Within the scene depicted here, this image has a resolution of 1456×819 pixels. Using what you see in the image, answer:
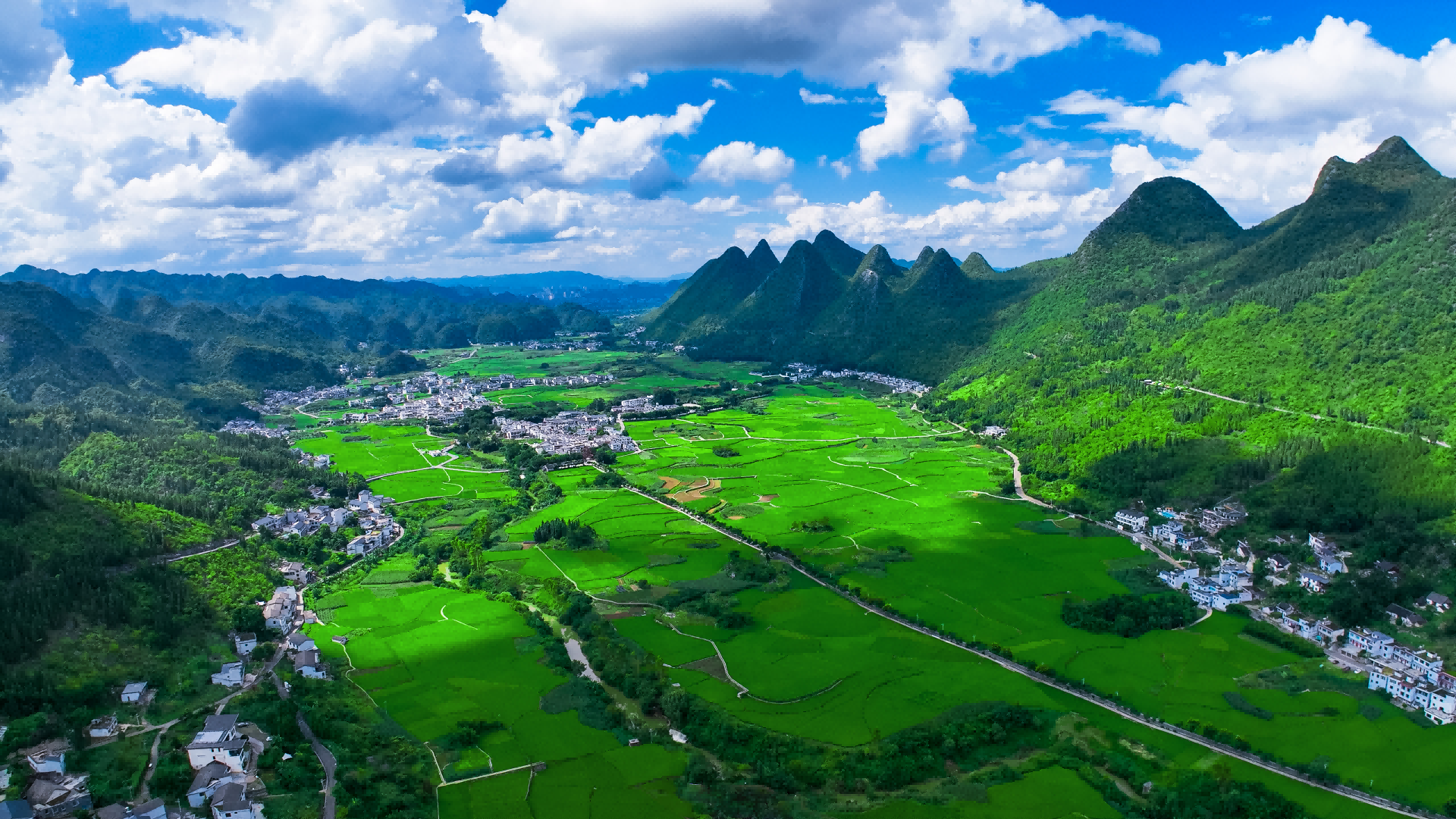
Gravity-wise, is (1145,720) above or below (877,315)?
below

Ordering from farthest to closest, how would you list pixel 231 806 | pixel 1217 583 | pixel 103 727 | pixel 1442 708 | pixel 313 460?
pixel 313 460 < pixel 1217 583 < pixel 1442 708 < pixel 103 727 < pixel 231 806

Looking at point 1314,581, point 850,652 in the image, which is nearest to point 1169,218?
point 1314,581

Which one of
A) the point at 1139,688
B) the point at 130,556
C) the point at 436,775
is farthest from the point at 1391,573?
the point at 130,556

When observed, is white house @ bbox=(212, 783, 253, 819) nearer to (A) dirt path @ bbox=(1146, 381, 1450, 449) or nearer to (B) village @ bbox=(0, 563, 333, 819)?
(B) village @ bbox=(0, 563, 333, 819)

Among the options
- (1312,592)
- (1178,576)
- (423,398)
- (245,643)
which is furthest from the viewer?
(423,398)

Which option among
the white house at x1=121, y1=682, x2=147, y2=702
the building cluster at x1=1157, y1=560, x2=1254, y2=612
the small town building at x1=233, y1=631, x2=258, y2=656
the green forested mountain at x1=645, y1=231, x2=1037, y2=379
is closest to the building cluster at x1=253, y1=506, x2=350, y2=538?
the small town building at x1=233, y1=631, x2=258, y2=656

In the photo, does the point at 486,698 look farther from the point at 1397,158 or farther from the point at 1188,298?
the point at 1397,158
